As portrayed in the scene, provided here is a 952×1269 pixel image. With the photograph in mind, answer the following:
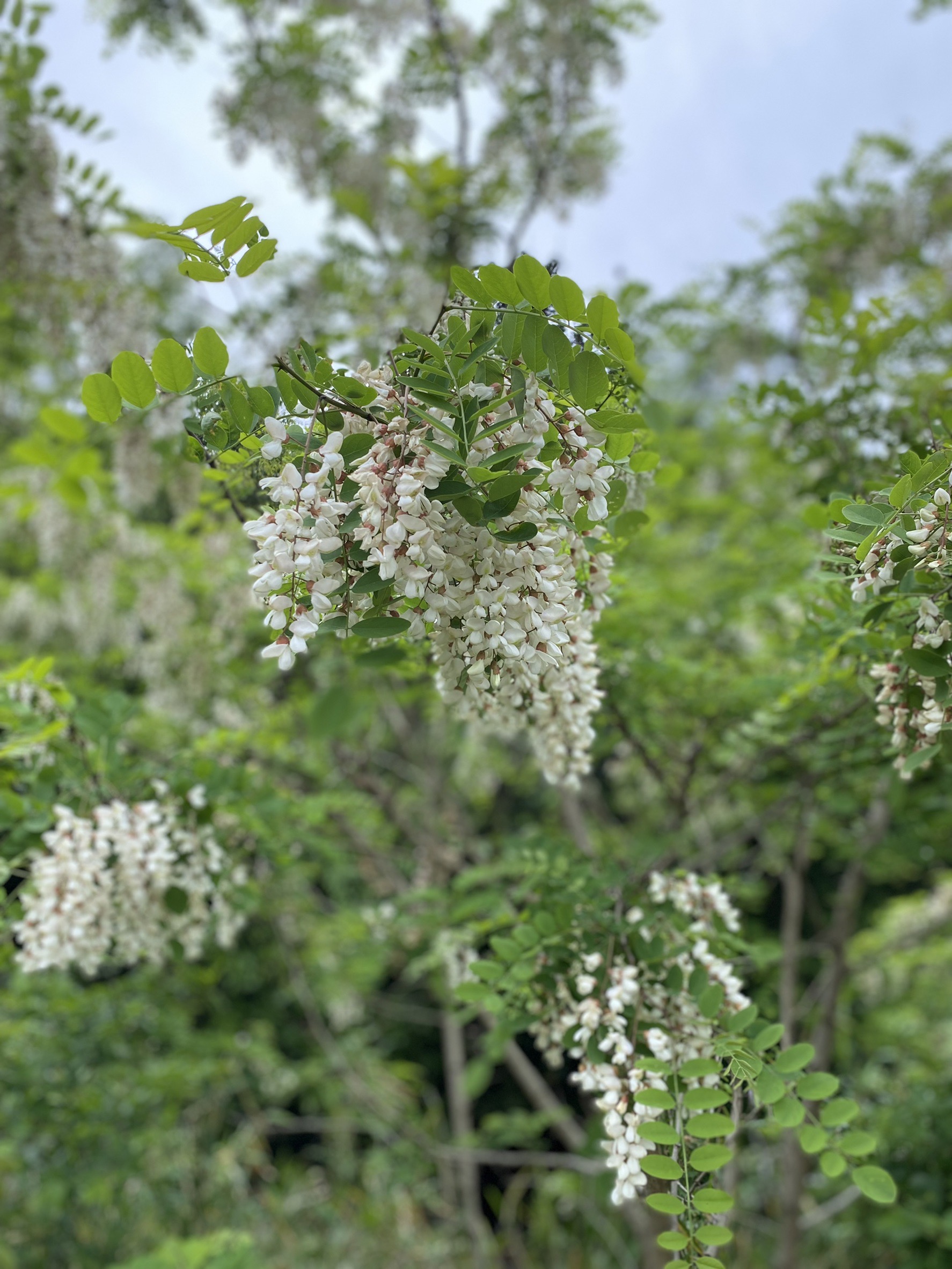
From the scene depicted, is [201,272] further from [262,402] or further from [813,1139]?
[813,1139]

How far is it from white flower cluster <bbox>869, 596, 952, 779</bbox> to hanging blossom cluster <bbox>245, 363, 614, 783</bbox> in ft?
1.27

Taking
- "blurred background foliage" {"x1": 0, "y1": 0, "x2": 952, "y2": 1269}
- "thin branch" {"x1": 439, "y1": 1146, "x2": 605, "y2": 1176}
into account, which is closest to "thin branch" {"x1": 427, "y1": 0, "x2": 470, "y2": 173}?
"blurred background foliage" {"x1": 0, "y1": 0, "x2": 952, "y2": 1269}

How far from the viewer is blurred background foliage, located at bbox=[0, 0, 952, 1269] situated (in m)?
1.64

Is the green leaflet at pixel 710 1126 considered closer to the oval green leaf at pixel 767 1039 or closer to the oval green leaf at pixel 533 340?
the oval green leaf at pixel 767 1039

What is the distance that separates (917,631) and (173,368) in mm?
874

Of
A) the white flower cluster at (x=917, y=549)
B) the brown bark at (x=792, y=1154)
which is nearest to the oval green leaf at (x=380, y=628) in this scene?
the white flower cluster at (x=917, y=549)

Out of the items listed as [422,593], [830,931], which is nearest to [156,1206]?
[830,931]

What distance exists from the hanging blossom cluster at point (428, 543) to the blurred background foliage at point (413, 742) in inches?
3.8

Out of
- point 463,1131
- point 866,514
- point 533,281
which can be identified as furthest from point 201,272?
point 463,1131

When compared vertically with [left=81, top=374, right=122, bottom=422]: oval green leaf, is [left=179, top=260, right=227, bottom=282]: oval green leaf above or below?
above

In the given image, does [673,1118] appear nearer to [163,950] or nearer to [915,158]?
[163,950]

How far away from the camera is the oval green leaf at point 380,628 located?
77 cm

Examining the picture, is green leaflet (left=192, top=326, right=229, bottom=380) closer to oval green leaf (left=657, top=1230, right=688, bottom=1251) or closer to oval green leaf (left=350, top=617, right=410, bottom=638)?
oval green leaf (left=350, top=617, right=410, bottom=638)

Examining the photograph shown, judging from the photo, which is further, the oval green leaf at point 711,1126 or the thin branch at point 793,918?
the thin branch at point 793,918
